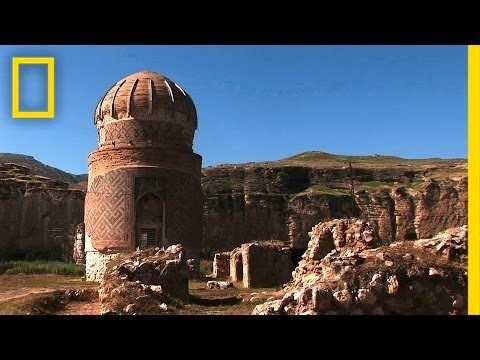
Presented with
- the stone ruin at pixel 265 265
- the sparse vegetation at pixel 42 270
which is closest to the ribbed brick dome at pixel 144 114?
the sparse vegetation at pixel 42 270

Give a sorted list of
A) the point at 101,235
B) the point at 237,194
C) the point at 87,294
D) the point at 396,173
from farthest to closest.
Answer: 1. the point at 396,173
2. the point at 237,194
3. the point at 101,235
4. the point at 87,294

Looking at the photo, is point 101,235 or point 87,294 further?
point 101,235

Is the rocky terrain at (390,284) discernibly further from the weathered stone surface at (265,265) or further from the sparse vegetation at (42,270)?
the sparse vegetation at (42,270)

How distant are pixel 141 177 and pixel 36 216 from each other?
766 inches

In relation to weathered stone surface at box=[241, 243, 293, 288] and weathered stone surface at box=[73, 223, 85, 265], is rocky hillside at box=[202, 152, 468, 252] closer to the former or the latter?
weathered stone surface at box=[73, 223, 85, 265]

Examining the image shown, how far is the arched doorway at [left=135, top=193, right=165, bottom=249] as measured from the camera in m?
17.7

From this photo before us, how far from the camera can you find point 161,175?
17.9 meters

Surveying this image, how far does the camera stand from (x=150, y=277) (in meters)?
11.2

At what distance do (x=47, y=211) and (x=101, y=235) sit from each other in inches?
741

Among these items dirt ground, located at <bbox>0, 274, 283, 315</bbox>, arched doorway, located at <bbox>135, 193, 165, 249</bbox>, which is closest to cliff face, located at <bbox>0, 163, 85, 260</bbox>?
arched doorway, located at <bbox>135, 193, 165, 249</bbox>

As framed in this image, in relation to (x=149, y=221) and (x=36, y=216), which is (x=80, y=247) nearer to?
(x=36, y=216)
